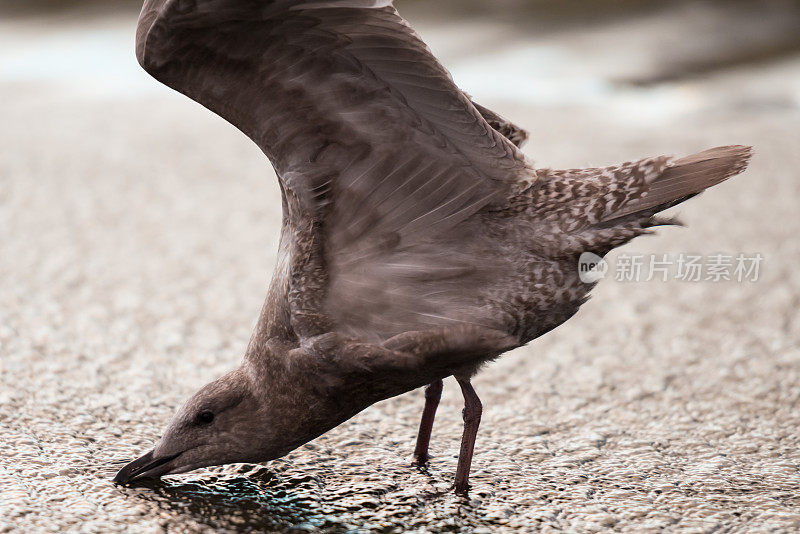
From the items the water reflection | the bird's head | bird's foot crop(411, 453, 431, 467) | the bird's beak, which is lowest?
the water reflection

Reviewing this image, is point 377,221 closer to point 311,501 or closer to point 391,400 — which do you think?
point 311,501

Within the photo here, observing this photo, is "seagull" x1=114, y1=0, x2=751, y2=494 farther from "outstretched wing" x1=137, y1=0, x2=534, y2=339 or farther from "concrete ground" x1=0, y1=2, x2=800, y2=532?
"concrete ground" x1=0, y1=2, x2=800, y2=532

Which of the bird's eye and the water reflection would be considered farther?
the bird's eye

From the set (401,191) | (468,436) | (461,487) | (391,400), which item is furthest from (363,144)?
(391,400)

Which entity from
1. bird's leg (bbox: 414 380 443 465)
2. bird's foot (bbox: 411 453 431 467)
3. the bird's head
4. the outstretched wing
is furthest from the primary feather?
bird's foot (bbox: 411 453 431 467)

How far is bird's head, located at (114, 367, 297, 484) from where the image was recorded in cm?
237

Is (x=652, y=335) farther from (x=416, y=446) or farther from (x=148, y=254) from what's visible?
(x=148, y=254)

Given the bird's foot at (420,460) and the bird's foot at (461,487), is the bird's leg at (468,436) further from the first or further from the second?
the bird's foot at (420,460)

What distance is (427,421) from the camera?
2631 millimetres

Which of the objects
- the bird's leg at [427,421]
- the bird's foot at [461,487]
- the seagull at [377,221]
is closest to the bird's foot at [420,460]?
the bird's leg at [427,421]

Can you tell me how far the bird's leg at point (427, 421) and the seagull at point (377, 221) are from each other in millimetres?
314

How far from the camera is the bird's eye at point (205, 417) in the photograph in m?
2.41

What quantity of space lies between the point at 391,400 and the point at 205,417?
0.86 metres

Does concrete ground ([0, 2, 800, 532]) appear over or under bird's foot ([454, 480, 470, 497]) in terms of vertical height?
over
